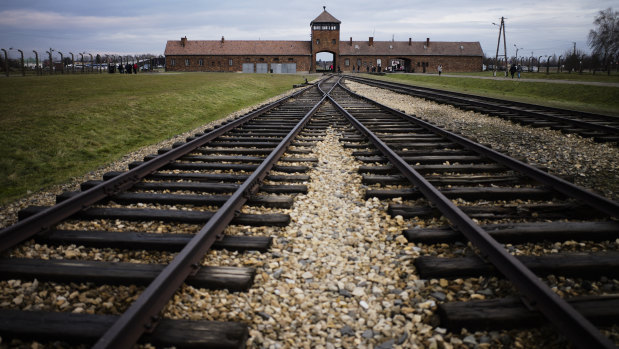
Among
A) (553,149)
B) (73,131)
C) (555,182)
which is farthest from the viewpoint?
(73,131)

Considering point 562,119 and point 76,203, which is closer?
point 76,203

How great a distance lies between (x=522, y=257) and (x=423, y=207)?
1155mm

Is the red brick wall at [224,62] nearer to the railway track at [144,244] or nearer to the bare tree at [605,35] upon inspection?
the bare tree at [605,35]

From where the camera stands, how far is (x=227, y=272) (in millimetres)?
2678

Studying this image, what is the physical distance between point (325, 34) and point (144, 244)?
266 ft

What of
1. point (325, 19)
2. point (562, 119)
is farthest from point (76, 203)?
point (325, 19)

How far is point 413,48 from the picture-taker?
83250mm

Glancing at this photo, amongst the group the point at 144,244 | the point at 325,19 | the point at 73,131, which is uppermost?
the point at 325,19

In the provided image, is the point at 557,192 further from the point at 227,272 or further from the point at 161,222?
the point at 161,222

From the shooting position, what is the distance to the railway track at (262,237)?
2.10m

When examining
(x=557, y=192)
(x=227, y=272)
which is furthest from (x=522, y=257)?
(x=227, y=272)

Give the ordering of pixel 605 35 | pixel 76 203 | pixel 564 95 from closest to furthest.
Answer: pixel 76 203 → pixel 564 95 → pixel 605 35

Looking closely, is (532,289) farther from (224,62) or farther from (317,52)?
(224,62)

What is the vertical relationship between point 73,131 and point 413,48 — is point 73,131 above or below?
below
